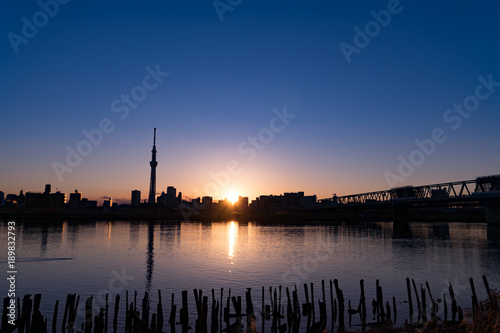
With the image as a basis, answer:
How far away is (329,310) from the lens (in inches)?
1053

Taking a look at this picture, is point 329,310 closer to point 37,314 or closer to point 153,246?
point 37,314

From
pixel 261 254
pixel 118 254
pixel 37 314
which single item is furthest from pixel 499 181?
pixel 37 314

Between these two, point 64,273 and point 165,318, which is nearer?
point 165,318

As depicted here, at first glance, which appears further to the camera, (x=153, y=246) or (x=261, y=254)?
(x=153, y=246)

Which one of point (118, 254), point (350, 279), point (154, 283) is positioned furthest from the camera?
point (118, 254)

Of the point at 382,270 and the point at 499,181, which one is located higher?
the point at 499,181

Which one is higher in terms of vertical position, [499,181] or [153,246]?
[499,181]

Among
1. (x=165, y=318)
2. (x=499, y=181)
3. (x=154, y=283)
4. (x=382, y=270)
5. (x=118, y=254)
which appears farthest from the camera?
(x=499, y=181)

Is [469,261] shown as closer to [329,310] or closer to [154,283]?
[329,310]

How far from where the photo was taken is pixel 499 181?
14612 cm

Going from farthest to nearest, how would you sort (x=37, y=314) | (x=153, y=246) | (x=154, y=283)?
(x=153, y=246), (x=154, y=283), (x=37, y=314)

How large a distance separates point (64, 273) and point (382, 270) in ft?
122

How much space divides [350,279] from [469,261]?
25.7 m

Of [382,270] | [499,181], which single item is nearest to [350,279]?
[382,270]
